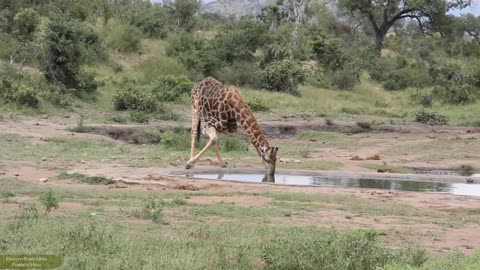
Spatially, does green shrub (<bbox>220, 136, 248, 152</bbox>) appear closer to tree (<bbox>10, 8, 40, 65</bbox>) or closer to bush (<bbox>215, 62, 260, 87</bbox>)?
tree (<bbox>10, 8, 40, 65</bbox>)

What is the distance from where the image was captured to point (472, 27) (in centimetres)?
5994

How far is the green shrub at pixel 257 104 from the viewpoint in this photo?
30.2 meters

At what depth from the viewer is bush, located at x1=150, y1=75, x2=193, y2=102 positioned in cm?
2961

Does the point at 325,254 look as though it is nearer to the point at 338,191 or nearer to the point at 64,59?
the point at 338,191

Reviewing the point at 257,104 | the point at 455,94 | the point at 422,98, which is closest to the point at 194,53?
the point at 257,104

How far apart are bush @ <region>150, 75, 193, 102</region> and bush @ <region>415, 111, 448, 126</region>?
392 inches

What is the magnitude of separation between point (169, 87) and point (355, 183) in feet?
56.0

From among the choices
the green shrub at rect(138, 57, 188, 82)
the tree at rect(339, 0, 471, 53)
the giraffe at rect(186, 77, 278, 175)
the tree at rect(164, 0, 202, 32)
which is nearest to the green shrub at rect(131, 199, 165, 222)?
the giraffe at rect(186, 77, 278, 175)

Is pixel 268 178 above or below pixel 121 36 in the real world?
below

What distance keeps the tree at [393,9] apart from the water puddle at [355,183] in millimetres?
39330


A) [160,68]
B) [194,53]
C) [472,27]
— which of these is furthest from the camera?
[472,27]

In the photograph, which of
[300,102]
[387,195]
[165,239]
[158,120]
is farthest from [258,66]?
[165,239]

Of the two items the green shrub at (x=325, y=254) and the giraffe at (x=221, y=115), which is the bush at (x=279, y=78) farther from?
the green shrub at (x=325, y=254)

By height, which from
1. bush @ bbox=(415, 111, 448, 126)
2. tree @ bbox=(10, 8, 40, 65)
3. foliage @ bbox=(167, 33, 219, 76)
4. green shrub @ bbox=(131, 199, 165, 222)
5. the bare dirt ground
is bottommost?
bush @ bbox=(415, 111, 448, 126)
